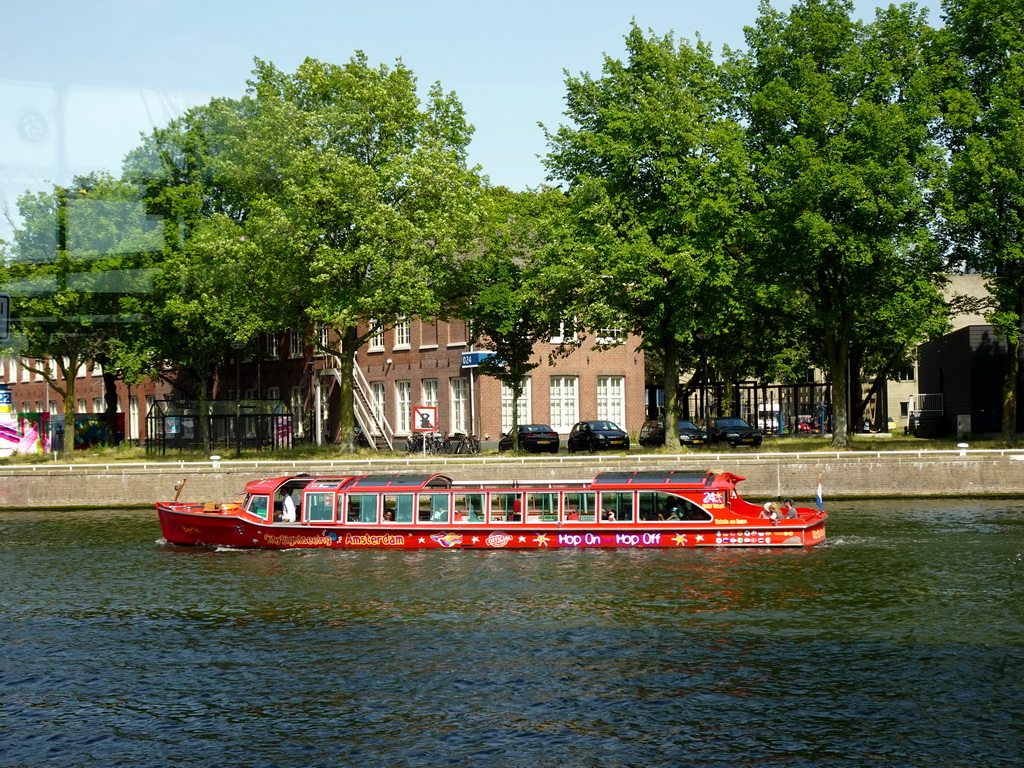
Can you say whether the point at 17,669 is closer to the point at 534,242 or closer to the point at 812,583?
the point at 812,583

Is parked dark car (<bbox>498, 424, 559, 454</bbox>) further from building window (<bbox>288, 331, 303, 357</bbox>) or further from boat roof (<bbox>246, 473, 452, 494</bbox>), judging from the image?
building window (<bbox>288, 331, 303, 357</bbox>)

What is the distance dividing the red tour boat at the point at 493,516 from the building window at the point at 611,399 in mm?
33485

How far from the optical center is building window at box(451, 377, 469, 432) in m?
70.1

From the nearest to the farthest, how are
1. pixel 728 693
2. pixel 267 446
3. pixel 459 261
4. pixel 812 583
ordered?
pixel 728 693 → pixel 812 583 → pixel 459 261 → pixel 267 446

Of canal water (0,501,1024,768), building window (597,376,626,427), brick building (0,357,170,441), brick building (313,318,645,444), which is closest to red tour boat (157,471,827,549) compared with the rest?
canal water (0,501,1024,768)

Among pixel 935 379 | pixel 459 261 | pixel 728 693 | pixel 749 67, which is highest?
pixel 749 67

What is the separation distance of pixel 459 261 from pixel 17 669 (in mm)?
39417

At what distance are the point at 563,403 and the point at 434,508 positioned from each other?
32734 mm

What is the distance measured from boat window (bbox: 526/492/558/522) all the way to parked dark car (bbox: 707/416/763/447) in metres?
23.1

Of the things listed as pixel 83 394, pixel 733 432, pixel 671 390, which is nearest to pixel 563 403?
pixel 733 432

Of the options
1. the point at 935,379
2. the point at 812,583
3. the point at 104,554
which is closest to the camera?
the point at 812,583

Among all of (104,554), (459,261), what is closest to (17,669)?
(104,554)

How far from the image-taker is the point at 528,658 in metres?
23.6

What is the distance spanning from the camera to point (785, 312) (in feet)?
201
